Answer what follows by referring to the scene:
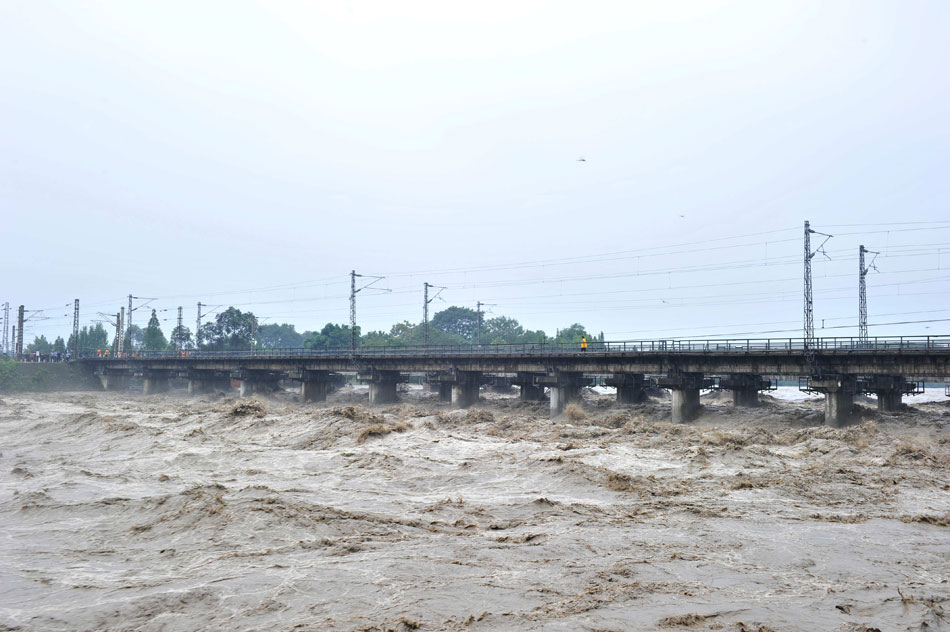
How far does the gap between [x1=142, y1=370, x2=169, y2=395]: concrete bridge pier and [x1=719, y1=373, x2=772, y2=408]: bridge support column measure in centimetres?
8410

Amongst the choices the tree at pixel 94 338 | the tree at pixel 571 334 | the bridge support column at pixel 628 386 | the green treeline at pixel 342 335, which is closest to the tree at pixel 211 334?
the green treeline at pixel 342 335

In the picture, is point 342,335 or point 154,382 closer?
point 154,382

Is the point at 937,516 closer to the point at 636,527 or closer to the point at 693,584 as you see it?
the point at 636,527

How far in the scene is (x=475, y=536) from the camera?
17.6 meters

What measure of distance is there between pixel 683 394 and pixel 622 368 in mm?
7099

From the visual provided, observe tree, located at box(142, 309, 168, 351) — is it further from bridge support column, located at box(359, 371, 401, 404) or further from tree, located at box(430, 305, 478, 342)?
bridge support column, located at box(359, 371, 401, 404)

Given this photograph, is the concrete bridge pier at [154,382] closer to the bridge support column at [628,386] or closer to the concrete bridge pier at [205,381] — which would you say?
the concrete bridge pier at [205,381]

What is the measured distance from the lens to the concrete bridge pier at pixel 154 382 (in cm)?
10181

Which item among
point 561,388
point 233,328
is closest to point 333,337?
point 233,328

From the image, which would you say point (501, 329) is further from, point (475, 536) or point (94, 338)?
point (475, 536)

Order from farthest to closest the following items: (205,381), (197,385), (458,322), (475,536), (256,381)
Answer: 1. (458,322)
2. (205,381)
3. (197,385)
4. (256,381)
5. (475,536)

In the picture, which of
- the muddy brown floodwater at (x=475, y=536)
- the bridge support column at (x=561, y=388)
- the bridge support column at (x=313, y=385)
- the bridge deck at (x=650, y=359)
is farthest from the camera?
the bridge support column at (x=313, y=385)

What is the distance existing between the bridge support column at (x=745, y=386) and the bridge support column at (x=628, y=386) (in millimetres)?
7622

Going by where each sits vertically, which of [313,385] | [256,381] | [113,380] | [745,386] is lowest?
[113,380]
